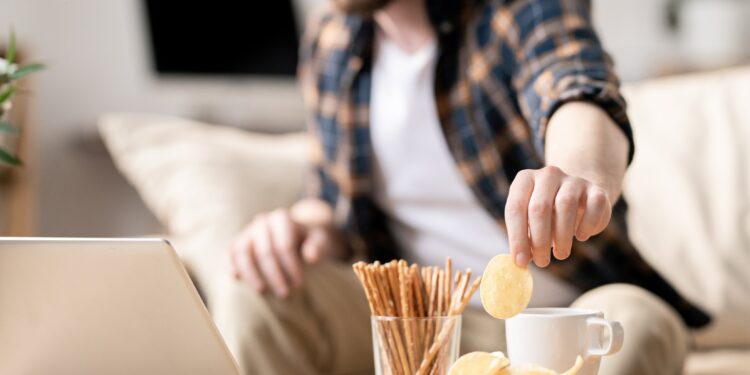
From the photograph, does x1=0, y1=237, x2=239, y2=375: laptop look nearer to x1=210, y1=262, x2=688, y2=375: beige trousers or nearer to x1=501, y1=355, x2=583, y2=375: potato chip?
x1=501, y1=355, x2=583, y2=375: potato chip

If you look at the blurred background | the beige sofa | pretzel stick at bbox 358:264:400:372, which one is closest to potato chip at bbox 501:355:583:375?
pretzel stick at bbox 358:264:400:372

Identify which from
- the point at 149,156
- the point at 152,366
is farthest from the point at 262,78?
the point at 152,366

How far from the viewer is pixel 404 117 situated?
134 cm

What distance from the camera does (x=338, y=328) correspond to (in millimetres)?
1271

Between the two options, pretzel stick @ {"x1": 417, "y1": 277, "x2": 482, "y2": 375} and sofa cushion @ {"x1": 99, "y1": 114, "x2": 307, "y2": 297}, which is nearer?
pretzel stick @ {"x1": 417, "y1": 277, "x2": 482, "y2": 375}

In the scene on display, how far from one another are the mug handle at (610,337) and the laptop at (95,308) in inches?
10.7

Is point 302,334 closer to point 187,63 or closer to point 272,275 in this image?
point 272,275

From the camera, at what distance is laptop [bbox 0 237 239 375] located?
616 millimetres

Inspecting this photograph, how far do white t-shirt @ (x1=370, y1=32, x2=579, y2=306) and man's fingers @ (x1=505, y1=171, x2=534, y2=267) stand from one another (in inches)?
25.1

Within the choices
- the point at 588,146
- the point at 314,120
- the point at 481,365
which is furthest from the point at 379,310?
the point at 314,120

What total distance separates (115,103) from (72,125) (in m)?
0.16

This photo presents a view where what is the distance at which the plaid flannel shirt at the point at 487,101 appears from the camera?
3.43ft

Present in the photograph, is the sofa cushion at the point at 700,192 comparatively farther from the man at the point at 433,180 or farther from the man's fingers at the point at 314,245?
the man's fingers at the point at 314,245

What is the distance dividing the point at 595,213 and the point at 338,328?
0.70 m
